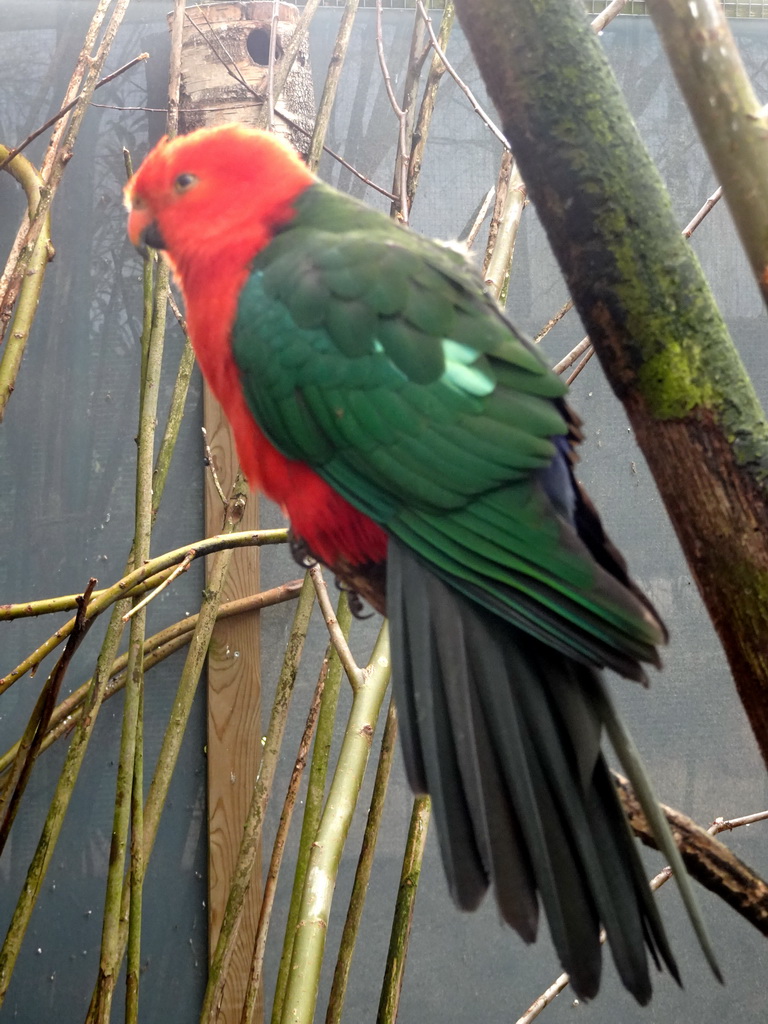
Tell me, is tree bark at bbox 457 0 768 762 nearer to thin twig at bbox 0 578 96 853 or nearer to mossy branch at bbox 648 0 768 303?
mossy branch at bbox 648 0 768 303

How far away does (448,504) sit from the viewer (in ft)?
2.08

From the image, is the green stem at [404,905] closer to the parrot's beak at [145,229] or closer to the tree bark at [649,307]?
the tree bark at [649,307]

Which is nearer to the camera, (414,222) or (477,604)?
(477,604)

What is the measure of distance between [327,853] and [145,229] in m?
0.58

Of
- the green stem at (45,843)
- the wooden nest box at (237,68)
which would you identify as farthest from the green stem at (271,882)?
the wooden nest box at (237,68)

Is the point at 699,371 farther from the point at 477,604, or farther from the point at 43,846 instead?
the point at 43,846

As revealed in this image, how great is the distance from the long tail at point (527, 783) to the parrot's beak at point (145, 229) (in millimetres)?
422

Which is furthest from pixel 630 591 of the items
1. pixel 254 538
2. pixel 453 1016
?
pixel 453 1016

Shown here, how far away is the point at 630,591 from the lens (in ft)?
1.86

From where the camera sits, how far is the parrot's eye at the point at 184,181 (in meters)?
0.79

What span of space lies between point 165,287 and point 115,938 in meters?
0.77

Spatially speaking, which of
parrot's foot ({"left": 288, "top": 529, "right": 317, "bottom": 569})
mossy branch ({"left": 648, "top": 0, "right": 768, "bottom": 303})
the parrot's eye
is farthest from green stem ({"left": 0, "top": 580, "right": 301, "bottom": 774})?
mossy branch ({"left": 648, "top": 0, "right": 768, "bottom": 303})

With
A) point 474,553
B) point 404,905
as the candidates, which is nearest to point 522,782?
point 474,553

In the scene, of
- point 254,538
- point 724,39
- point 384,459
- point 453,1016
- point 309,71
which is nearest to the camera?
point 724,39
